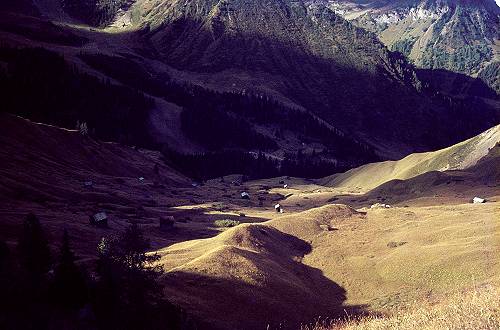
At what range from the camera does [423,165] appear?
12069cm

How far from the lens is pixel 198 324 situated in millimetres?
26203

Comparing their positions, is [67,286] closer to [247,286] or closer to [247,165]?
[247,286]

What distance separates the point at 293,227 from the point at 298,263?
11.5 meters

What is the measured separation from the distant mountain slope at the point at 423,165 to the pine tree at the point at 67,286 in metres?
96.6

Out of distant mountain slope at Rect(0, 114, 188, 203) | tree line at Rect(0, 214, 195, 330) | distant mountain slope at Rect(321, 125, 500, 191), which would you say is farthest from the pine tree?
distant mountain slope at Rect(321, 125, 500, 191)

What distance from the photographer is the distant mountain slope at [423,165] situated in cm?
10669

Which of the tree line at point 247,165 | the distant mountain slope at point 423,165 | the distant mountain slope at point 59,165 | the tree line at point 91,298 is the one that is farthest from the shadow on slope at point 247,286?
the tree line at point 247,165

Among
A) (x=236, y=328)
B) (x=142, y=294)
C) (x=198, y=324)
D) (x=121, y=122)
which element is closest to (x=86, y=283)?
(x=142, y=294)

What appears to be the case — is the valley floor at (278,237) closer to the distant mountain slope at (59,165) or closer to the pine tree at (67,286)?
the distant mountain slope at (59,165)

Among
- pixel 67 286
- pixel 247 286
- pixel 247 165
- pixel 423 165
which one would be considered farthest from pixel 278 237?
pixel 247 165

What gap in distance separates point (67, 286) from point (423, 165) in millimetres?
113004

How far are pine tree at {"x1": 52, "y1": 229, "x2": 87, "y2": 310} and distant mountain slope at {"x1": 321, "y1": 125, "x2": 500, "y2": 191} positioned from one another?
317ft

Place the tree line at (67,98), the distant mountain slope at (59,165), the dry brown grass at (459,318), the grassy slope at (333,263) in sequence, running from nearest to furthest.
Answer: the dry brown grass at (459,318)
the grassy slope at (333,263)
the distant mountain slope at (59,165)
the tree line at (67,98)

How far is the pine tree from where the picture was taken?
2192cm
